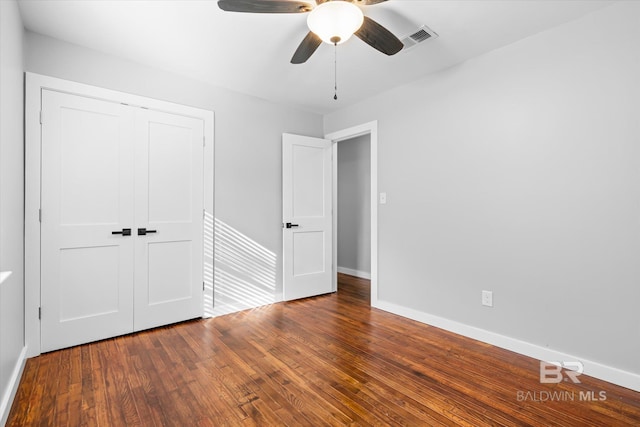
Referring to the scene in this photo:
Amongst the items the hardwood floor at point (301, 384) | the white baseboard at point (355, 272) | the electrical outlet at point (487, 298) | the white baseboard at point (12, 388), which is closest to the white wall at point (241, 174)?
the hardwood floor at point (301, 384)

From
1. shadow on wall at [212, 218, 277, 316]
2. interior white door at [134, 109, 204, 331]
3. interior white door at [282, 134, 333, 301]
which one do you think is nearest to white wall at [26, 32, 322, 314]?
shadow on wall at [212, 218, 277, 316]

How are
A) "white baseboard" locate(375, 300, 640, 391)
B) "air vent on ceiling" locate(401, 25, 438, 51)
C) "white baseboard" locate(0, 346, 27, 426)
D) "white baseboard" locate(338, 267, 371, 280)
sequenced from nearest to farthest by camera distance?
"white baseboard" locate(0, 346, 27, 426) < "white baseboard" locate(375, 300, 640, 391) < "air vent on ceiling" locate(401, 25, 438, 51) < "white baseboard" locate(338, 267, 371, 280)

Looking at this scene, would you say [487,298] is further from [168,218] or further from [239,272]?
[168,218]

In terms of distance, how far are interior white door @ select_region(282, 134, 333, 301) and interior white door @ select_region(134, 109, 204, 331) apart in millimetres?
1063

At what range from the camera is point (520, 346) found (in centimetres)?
250

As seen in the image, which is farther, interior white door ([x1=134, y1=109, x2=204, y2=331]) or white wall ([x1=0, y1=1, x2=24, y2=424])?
interior white door ([x1=134, y1=109, x2=204, y2=331])

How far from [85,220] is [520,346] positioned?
3728 millimetres

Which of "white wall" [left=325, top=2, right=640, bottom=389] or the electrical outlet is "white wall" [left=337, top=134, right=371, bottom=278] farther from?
the electrical outlet

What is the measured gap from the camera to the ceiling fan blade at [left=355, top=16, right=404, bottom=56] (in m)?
1.93

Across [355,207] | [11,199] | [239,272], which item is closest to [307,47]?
[11,199]

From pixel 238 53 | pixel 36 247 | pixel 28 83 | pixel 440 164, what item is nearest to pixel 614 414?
pixel 440 164

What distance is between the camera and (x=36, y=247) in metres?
2.45

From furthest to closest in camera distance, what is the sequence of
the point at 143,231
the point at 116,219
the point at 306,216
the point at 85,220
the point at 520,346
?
the point at 306,216 < the point at 143,231 < the point at 116,219 < the point at 85,220 < the point at 520,346

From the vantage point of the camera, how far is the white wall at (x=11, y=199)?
172 cm
